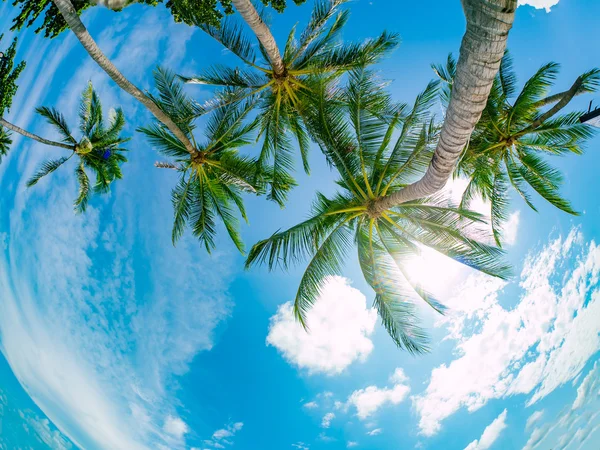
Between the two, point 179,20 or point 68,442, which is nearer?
point 179,20

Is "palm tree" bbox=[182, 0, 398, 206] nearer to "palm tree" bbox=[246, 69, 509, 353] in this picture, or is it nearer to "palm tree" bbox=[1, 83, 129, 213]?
"palm tree" bbox=[246, 69, 509, 353]

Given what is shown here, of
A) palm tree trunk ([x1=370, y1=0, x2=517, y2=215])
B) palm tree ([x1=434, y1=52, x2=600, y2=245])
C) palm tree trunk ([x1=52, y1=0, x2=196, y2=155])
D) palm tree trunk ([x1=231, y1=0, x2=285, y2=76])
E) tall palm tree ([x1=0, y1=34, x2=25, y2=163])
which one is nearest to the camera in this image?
palm tree trunk ([x1=370, y1=0, x2=517, y2=215])

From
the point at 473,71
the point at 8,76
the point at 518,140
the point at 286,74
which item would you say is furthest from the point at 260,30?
the point at 8,76

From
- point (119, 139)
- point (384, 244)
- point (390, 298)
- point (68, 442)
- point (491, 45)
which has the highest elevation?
point (119, 139)

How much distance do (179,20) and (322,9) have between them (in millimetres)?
5119

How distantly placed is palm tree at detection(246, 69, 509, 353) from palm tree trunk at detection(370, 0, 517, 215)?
Answer: 2647 mm

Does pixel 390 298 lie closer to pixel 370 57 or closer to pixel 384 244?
pixel 384 244

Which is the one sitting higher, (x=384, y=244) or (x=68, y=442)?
(x=384, y=244)

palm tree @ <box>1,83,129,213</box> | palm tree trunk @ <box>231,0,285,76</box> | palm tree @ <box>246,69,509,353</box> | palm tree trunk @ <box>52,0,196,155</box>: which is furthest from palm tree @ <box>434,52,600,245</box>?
palm tree @ <box>1,83,129,213</box>

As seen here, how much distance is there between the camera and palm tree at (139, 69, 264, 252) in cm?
1017

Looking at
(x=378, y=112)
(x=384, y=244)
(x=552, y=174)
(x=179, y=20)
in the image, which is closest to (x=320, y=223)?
(x=384, y=244)

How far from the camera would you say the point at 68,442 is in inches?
1965

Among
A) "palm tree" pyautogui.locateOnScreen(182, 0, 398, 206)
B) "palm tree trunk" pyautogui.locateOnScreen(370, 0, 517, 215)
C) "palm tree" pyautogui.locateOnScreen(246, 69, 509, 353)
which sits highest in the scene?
"palm tree" pyautogui.locateOnScreen(182, 0, 398, 206)

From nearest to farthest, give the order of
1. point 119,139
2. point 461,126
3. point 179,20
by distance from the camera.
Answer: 1. point 461,126
2. point 179,20
3. point 119,139
